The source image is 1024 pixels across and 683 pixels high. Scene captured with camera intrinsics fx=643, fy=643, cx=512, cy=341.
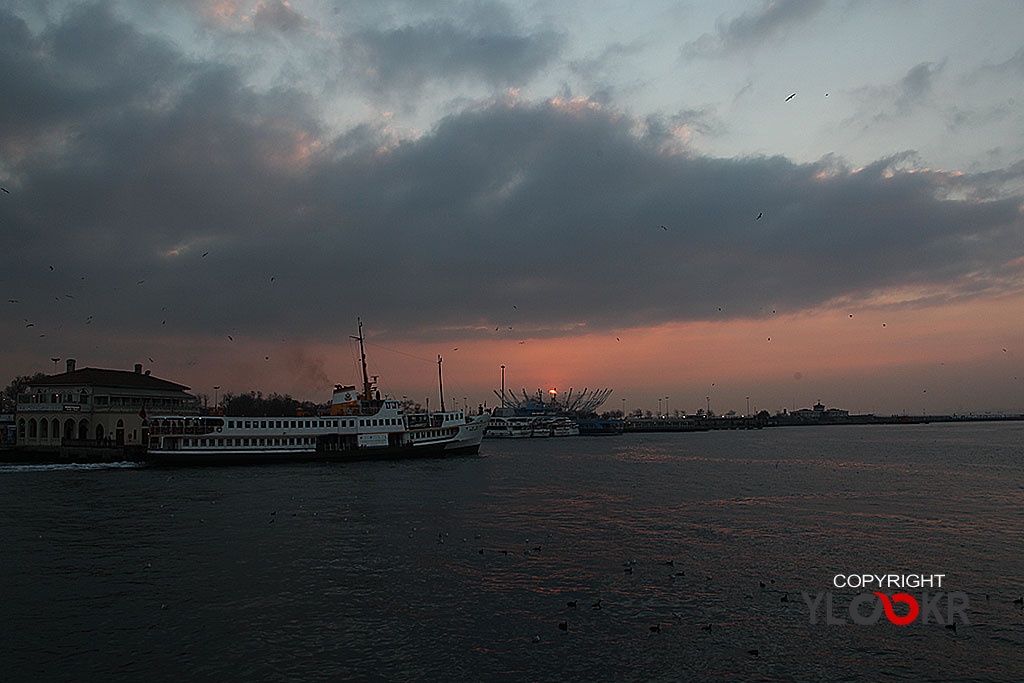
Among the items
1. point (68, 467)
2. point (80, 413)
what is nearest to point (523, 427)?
point (80, 413)

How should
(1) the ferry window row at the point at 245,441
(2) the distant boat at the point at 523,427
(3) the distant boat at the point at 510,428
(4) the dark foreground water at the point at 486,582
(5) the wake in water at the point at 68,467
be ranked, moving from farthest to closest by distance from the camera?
(2) the distant boat at the point at 523,427 → (3) the distant boat at the point at 510,428 → (1) the ferry window row at the point at 245,441 → (5) the wake in water at the point at 68,467 → (4) the dark foreground water at the point at 486,582

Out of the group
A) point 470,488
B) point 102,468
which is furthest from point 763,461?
point 102,468

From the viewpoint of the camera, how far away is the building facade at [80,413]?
79.6 meters

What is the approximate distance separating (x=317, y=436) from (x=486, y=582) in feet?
181

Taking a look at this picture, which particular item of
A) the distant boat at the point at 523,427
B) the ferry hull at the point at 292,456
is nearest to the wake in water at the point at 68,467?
the ferry hull at the point at 292,456

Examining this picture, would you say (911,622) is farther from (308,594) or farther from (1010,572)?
(308,594)

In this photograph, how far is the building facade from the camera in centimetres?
7956

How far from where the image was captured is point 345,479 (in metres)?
56.1

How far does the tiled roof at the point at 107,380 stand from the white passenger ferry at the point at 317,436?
14.6m

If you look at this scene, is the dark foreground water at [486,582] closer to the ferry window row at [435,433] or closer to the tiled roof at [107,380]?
the ferry window row at [435,433]

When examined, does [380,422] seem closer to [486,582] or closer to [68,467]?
[68,467]

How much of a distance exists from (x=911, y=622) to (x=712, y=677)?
8157mm

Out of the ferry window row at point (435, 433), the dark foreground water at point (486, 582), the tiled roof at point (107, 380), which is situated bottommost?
the dark foreground water at point (486, 582)

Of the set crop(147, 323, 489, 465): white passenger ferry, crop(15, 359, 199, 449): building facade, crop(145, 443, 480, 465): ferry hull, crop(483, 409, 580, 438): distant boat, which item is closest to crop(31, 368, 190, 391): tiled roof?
crop(15, 359, 199, 449): building facade
